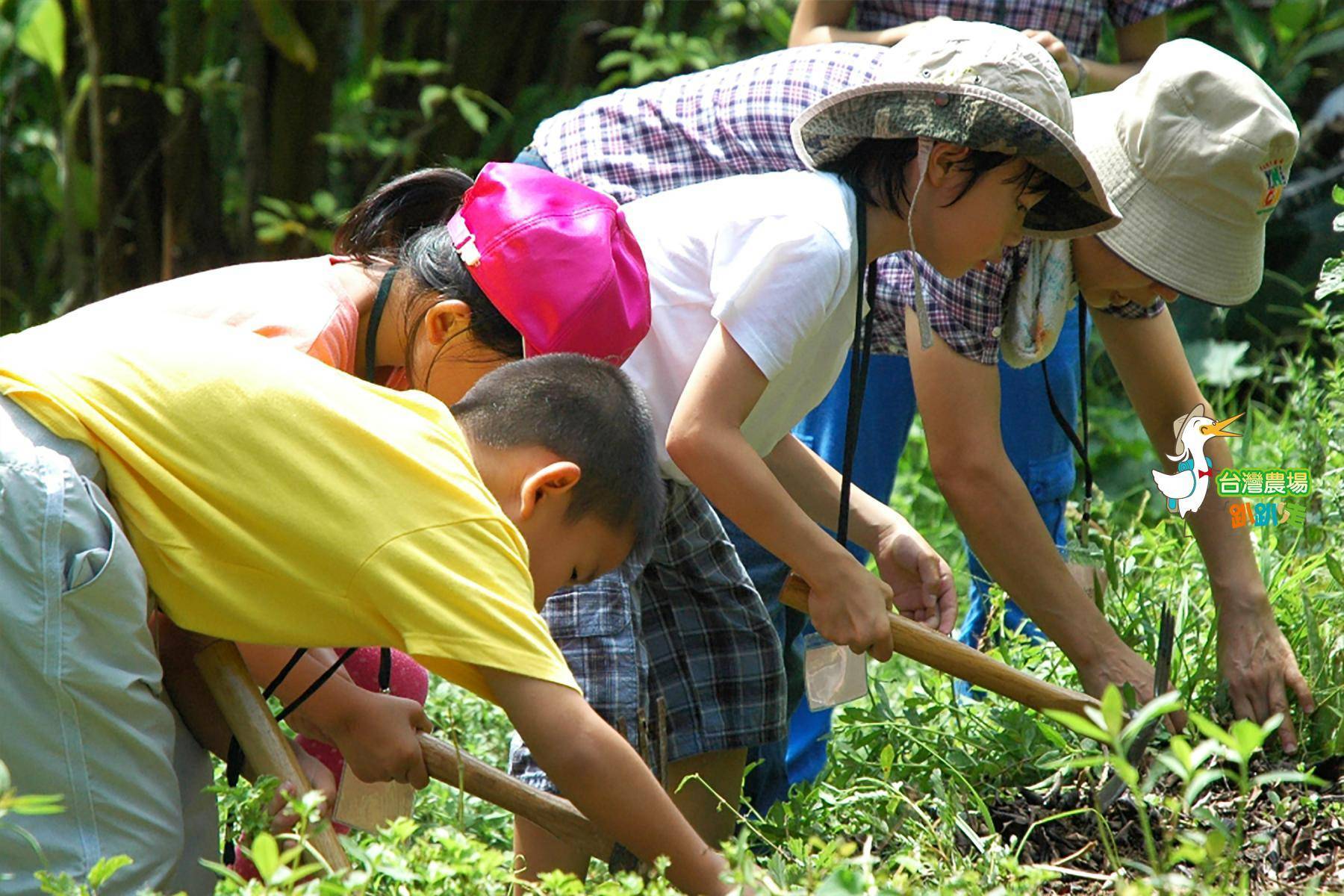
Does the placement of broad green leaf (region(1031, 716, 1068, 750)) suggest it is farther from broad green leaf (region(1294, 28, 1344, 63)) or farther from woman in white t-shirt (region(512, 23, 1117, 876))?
broad green leaf (region(1294, 28, 1344, 63))

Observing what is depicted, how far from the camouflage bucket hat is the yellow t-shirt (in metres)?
0.77

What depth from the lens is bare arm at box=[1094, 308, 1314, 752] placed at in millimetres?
2240

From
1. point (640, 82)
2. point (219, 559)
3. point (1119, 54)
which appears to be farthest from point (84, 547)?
point (640, 82)

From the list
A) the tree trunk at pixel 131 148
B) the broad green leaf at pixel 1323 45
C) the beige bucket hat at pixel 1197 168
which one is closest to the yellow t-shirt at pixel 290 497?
the beige bucket hat at pixel 1197 168

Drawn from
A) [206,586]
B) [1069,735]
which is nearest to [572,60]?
[1069,735]

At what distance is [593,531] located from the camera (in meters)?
1.69

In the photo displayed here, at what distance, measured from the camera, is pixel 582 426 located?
5.55ft

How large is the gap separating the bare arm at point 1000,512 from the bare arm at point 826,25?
713 millimetres

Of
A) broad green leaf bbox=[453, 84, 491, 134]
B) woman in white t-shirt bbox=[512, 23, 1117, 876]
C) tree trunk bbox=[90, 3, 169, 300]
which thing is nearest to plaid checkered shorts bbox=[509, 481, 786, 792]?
woman in white t-shirt bbox=[512, 23, 1117, 876]

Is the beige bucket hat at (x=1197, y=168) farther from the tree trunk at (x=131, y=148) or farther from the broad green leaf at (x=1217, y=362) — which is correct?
the tree trunk at (x=131, y=148)

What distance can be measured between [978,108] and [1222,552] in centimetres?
84

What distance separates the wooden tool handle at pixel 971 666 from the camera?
2.07m

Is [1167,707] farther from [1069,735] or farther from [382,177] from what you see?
[382,177]

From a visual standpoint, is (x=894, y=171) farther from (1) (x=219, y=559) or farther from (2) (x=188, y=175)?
(2) (x=188, y=175)
